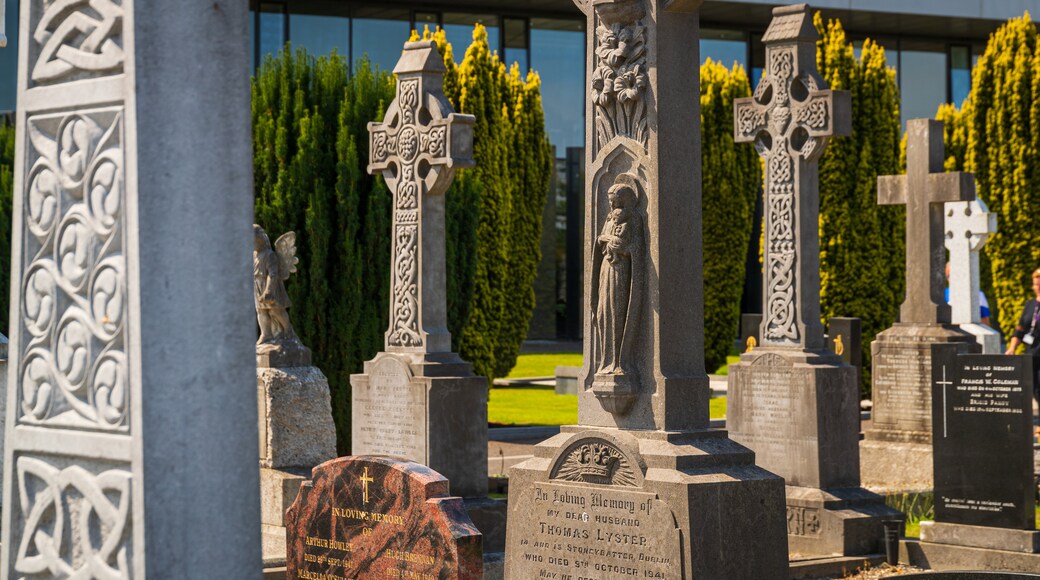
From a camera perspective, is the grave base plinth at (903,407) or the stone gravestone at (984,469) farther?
the grave base plinth at (903,407)

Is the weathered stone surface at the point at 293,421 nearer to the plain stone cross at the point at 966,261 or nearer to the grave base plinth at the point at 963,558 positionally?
the grave base plinth at the point at 963,558

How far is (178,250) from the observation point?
2.53m

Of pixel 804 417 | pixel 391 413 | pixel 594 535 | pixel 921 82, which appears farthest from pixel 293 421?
pixel 921 82

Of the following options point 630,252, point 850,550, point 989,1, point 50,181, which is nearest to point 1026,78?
point 989,1

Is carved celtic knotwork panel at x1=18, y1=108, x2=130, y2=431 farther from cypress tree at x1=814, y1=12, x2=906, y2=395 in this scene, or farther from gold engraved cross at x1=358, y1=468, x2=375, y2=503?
cypress tree at x1=814, y1=12, x2=906, y2=395

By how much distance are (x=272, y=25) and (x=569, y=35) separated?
22.3ft

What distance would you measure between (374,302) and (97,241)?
→ 13120mm

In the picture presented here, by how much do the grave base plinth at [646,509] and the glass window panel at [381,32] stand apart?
70.2 ft

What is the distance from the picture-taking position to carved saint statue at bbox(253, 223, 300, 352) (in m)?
11.7

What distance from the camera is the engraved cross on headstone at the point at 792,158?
11422 mm

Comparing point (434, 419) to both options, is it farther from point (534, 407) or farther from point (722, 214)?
point (722, 214)

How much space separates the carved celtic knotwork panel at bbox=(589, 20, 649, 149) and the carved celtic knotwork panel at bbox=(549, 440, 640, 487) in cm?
162

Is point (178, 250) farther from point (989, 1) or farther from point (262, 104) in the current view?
point (989, 1)

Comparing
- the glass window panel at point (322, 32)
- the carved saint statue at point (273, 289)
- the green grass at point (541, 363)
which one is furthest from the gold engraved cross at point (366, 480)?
the glass window panel at point (322, 32)
